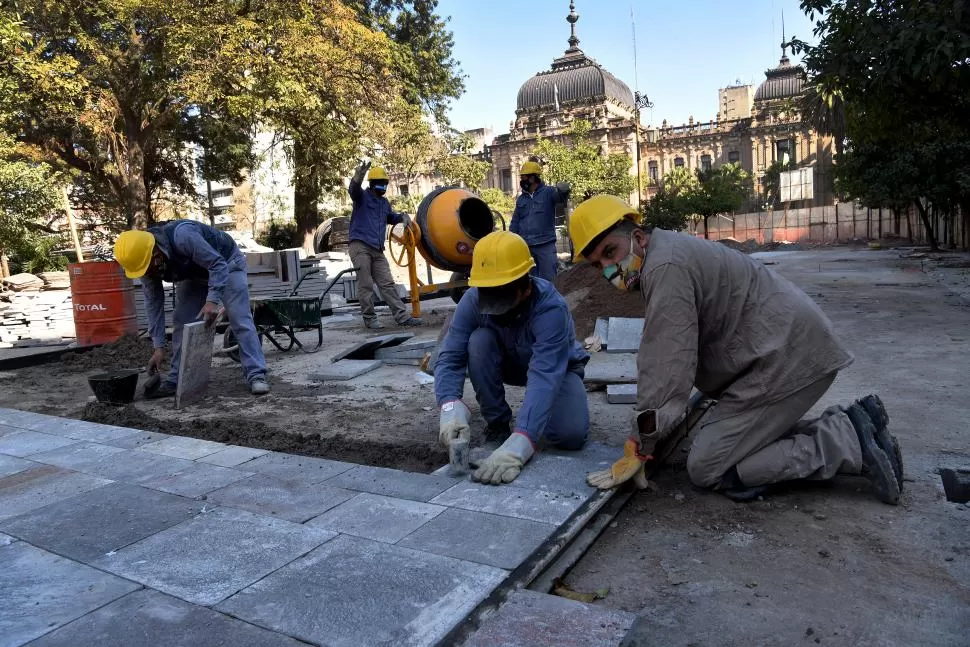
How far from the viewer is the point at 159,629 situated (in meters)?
2.08

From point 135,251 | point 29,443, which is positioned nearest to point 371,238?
point 135,251

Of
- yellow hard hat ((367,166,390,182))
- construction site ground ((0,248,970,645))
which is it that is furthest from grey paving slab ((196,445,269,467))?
yellow hard hat ((367,166,390,182))

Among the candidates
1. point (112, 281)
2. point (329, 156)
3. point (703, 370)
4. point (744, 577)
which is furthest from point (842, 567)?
point (329, 156)

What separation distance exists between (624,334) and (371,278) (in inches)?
153

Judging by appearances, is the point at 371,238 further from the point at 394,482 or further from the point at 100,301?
the point at 394,482

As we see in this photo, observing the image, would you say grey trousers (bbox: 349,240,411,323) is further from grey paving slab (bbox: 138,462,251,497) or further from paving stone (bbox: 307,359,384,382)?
grey paving slab (bbox: 138,462,251,497)

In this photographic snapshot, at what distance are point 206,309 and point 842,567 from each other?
4.40 metres

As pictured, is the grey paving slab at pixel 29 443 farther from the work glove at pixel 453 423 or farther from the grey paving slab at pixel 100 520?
the work glove at pixel 453 423

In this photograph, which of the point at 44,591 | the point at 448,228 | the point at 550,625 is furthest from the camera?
the point at 448,228

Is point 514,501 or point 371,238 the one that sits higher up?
point 371,238

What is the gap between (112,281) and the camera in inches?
330

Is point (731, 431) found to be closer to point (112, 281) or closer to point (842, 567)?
point (842, 567)

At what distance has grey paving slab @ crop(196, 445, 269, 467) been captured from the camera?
371 cm

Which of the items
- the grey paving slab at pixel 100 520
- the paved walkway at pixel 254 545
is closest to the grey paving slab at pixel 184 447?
the paved walkway at pixel 254 545
